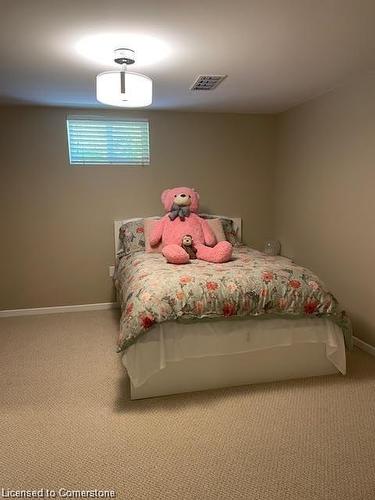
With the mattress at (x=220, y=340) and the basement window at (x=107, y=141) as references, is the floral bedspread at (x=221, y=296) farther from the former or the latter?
the basement window at (x=107, y=141)

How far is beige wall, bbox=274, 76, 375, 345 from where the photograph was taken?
8.46 ft

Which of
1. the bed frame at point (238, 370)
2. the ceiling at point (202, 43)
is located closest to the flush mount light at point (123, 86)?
the ceiling at point (202, 43)

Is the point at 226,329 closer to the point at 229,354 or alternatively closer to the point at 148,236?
the point at 229,354

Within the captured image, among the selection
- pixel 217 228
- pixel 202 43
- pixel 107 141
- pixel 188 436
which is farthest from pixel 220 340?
pixel 107 141

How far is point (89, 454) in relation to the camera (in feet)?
5.41

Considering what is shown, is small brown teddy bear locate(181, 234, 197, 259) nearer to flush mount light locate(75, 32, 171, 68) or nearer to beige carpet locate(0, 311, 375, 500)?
beige carpet locate(0, 311, 375, 500)

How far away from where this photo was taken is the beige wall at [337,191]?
2578mm

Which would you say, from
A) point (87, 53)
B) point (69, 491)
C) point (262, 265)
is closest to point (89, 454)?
point (69, 491)

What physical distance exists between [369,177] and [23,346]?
3.02 metres

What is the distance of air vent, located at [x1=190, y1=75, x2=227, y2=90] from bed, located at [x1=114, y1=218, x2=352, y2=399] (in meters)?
1.39

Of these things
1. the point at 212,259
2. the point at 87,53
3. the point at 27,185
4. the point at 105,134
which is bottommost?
the point at 212,259

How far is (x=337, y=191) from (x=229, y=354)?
5.52 feet

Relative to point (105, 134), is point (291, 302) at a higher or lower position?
lower

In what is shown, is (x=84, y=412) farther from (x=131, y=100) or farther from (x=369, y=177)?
(x=369, y=177)
